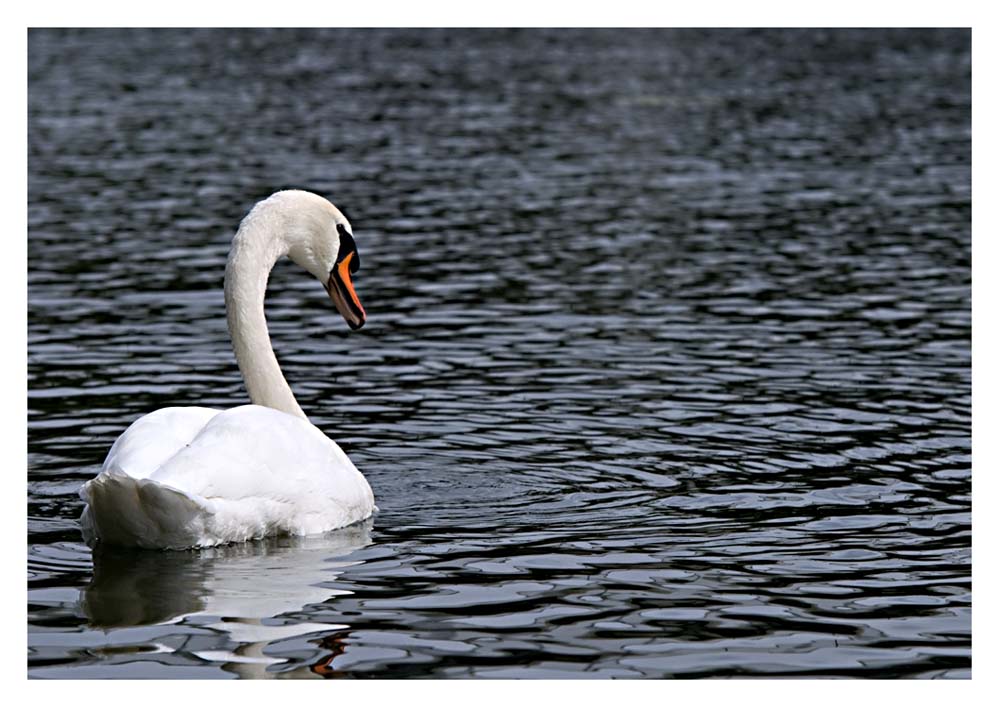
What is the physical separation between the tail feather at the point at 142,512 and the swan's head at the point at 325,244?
85.6 inches

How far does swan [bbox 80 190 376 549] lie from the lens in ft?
31.7

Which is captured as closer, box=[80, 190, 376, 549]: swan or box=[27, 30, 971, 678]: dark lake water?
box=[27, 30, 971, 678]: dark lake water

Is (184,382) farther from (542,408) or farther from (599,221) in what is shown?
(599,221)

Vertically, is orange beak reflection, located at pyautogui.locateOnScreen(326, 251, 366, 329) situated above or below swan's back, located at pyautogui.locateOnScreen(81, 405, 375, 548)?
above

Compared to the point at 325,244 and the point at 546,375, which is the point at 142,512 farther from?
the point at 546,375

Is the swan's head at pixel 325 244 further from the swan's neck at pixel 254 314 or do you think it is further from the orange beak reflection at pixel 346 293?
the swan's neck at pixel 254 314

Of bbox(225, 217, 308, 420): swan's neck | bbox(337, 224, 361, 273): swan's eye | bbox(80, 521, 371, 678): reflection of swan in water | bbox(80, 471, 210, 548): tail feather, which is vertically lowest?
bbox(80, 521, 371, 678): reflection of swan in water

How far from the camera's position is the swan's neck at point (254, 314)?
37.4 feet

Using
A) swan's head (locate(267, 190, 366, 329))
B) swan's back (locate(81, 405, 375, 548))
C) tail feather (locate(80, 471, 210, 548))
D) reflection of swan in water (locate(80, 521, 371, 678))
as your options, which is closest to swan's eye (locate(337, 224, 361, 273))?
swan's head (locate(267, 190, 366, 329))

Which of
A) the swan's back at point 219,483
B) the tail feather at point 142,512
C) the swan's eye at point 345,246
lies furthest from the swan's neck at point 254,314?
the tail feather at point 142,512

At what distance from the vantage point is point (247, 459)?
10.0 metres

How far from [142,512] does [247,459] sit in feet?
2.09

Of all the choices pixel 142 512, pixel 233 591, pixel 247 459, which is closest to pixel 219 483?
pixel 247 459

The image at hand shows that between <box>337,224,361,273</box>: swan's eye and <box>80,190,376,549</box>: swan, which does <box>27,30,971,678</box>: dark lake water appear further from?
<box>337,224,361,273</box>: swan's eye
